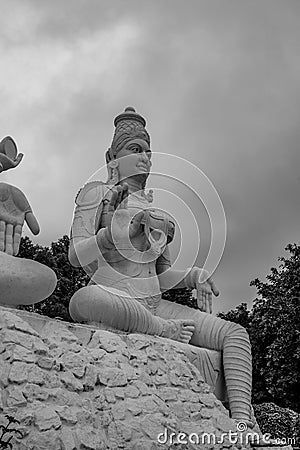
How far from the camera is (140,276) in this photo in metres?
6.26

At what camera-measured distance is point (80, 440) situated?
3801mm

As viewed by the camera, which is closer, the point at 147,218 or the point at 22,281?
the point at 22,281

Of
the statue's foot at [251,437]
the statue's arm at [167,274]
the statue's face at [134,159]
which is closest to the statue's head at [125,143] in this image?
the statue's face at [134,159]

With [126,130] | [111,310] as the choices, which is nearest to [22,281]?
[111,310]

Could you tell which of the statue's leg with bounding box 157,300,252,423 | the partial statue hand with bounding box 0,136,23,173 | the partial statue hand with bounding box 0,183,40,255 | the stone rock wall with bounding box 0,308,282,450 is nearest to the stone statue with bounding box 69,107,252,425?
the statue's leg with bounding box 157,300,252,423

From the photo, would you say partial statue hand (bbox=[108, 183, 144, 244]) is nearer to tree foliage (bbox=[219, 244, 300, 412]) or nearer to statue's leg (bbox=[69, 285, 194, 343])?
statue's leg (bbox=[69, 285, 194, 343])

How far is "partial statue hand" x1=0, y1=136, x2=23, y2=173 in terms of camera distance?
199 inches

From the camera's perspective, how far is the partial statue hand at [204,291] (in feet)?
21.8

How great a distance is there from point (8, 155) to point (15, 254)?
0.84 metres

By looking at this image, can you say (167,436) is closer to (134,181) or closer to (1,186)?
(1,186)

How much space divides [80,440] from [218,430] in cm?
145

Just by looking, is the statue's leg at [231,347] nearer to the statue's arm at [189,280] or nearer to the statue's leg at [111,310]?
the statue's arm at [189,280]

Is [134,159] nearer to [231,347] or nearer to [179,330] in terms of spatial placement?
[179,330]

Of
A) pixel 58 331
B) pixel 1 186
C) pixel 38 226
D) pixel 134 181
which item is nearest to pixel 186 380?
pixel 58 331
